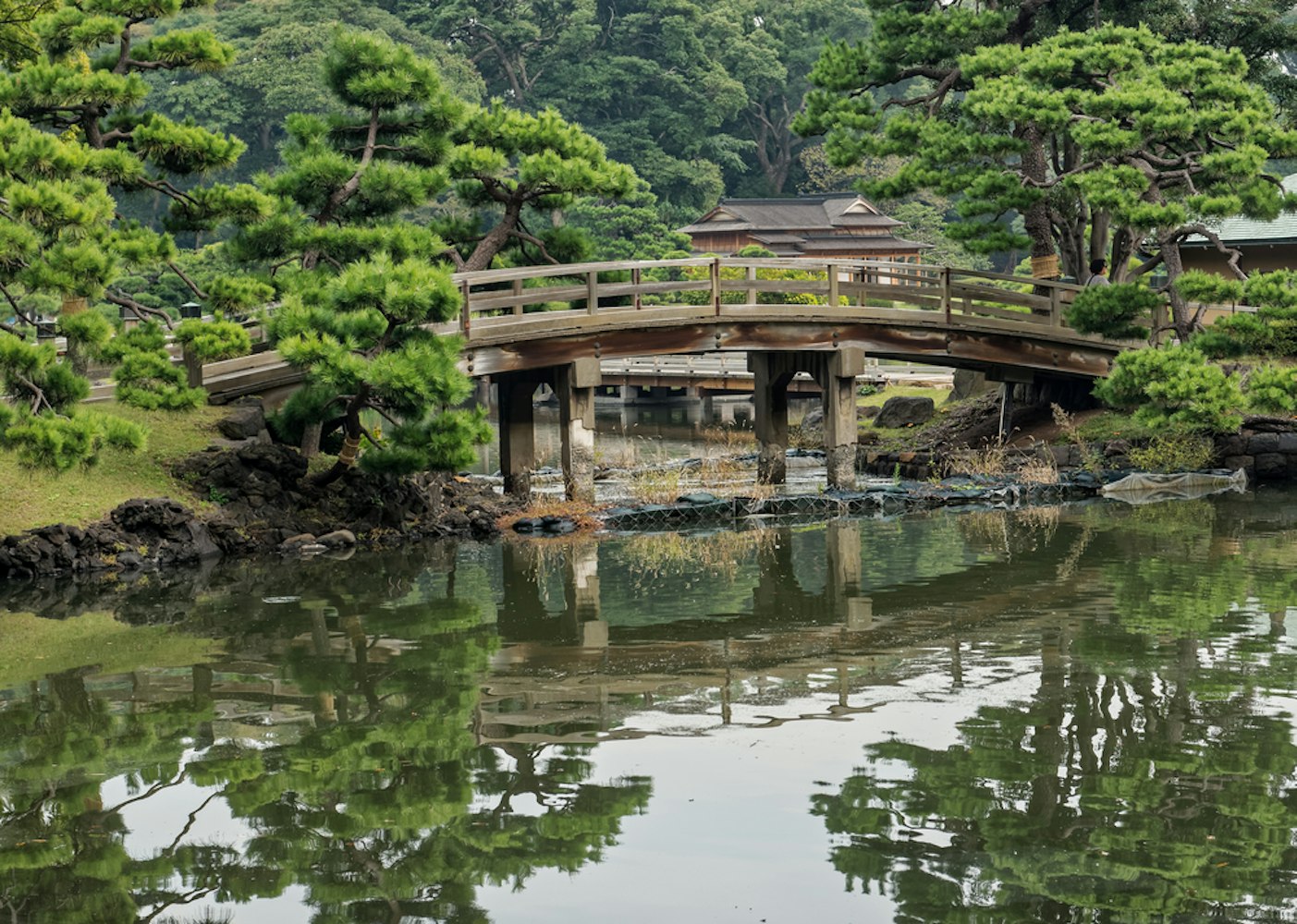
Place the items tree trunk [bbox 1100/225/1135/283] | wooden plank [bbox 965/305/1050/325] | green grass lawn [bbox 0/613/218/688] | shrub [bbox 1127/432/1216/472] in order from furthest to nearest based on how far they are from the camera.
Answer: tree trunk [bbox 1100/225/1135/283] → wooden plank [bbox 965/305/1050/325] → shrub [bbox 1127/432/1216/472] → green grass lawn [bbox 0/613/218/688]

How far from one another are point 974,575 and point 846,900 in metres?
9.88

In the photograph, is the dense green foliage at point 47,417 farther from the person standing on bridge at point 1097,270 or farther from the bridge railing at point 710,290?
the person standing on bridge at point 1097,270

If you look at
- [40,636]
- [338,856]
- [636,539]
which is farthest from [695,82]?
[338,856]

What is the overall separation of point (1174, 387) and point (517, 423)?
9800 mm

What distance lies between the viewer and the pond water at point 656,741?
335 inches

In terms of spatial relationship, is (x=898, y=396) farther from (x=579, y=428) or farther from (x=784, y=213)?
(x=784, y=213)

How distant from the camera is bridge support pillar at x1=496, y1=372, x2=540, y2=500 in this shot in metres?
25.4

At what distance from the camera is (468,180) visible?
78.4 ft

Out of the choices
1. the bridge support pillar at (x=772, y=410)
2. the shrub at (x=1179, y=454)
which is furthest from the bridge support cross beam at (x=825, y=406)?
the shrub at (x=1179, y=454)

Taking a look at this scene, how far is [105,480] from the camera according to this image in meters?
19.7

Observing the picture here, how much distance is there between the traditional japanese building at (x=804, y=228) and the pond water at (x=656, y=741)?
4149 cm

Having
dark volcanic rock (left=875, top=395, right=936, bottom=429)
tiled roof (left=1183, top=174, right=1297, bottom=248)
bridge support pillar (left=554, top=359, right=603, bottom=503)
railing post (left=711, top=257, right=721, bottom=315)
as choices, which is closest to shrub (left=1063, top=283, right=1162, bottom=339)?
railing post (left=711, top=257, right=721, bottom=315)

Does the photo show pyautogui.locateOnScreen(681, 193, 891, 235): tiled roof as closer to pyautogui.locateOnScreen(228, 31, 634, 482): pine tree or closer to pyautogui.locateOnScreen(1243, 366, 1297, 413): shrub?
pyautogui.locateOnScreen(228, 31, 634, 482): pine tree

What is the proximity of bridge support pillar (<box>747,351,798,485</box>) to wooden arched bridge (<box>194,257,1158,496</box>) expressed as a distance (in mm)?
23
